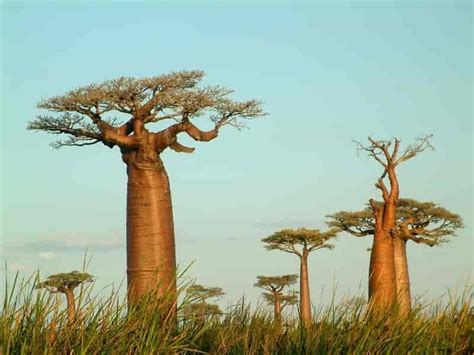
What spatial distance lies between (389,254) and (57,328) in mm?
16494

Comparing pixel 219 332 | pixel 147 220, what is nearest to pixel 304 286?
pixel 147 220

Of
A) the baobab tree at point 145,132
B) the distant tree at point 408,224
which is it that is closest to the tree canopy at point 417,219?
the distant tree at point 408,224

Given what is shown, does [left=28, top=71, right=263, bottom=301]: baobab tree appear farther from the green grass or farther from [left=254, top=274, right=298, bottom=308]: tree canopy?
[left=254, top=274, right=298, bottom=308]: tree canopy

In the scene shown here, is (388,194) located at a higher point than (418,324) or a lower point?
higher

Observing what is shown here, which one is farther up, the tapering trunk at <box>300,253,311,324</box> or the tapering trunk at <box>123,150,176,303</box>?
the tapering trunk at <box>123,150,176,303</box>

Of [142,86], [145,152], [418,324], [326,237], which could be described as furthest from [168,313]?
[326,237]

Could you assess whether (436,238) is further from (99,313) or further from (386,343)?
(99,313)

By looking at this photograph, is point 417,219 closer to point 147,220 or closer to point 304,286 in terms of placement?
point 304,286

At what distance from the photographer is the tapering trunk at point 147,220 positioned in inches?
486

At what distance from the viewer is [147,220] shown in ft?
41.2

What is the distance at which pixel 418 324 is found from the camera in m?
8.69

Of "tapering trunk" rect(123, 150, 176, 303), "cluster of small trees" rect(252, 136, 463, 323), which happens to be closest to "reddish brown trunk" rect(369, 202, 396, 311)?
"cluster of small trees" rect(252, 136, 463, 323)

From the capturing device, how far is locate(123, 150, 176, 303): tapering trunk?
12.4m

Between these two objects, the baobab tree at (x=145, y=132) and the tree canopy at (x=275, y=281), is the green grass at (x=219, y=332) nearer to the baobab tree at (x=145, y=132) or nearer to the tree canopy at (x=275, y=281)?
the baobab tree at (x=145, y=132)
